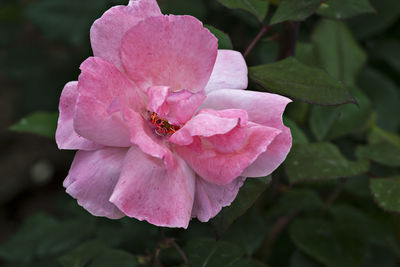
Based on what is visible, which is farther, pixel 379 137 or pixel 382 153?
pixel 379 137

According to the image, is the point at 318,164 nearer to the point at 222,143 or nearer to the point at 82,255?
the point at 222,143

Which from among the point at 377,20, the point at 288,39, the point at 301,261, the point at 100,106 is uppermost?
the point at 100,106

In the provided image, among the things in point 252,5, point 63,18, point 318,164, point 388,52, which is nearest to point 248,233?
point 318,164

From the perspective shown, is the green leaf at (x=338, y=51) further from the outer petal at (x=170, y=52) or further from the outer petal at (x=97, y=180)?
the outer petal at (x=97, y=180)

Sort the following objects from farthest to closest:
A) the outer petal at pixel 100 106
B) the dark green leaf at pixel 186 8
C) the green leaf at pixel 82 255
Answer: the dark green leaf at pixel 186 8 < the green leaf at pixel 82 255 < the outer petal at pixel 100 106

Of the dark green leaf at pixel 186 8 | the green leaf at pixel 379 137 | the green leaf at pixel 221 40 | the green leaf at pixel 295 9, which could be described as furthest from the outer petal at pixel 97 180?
the dark green leaf at pixel 186 8

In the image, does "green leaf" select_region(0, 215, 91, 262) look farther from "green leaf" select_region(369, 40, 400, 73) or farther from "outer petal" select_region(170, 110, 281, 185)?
"green leaf" select_region(369, 40, 400, 73)
